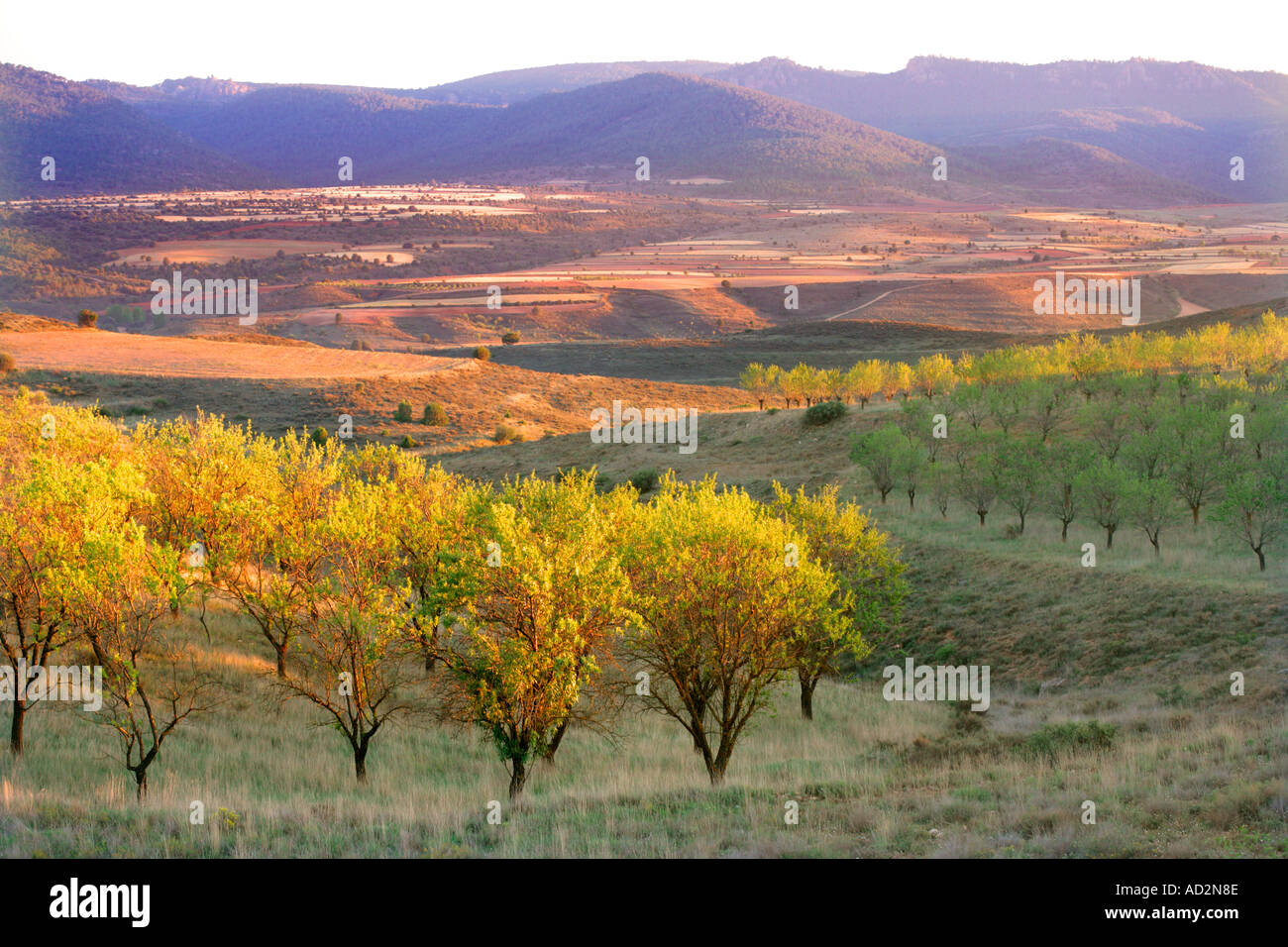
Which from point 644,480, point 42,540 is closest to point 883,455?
point 644,480

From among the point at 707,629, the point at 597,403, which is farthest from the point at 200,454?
the point at 597,403

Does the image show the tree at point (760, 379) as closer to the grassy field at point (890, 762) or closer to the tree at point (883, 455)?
the tree at point (883, 455)

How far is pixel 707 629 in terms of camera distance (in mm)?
20359

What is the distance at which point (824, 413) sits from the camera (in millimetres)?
64250

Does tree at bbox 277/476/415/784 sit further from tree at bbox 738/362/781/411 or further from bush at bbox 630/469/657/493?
tree at bbox 738/362/781/411

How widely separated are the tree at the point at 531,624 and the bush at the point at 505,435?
56.0m

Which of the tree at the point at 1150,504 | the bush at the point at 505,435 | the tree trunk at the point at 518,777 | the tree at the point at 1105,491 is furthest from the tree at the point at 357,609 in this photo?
the bush at the point at 505,435

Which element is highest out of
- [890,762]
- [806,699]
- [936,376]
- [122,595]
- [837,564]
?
[936,376]

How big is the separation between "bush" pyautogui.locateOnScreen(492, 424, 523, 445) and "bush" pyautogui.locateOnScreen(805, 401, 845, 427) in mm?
22636

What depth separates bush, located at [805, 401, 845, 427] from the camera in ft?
211

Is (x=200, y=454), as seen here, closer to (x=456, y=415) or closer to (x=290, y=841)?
(x=290, y=841)

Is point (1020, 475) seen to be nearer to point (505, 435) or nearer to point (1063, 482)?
point (1063, 482)

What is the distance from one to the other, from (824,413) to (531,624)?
48567mm

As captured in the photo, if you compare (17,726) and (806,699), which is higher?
(17,726)
